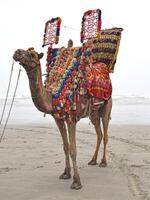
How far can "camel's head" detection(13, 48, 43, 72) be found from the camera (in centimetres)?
630

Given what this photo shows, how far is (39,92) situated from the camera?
662cm

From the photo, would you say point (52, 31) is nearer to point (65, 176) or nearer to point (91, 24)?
point (91, 24)

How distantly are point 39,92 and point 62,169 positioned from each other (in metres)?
2.09

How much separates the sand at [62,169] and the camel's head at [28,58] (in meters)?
1.81

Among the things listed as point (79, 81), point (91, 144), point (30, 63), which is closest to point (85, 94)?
point (79, 81)

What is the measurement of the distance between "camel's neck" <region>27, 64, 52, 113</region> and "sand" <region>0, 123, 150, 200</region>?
1.23 m

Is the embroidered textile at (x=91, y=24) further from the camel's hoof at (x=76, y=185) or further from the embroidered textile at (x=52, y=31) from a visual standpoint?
the camel's hoof at (x=76, y=185)

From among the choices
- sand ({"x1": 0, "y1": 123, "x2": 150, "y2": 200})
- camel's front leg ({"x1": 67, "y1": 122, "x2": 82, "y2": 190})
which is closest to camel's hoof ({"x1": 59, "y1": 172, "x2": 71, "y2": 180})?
sand ({"x1": 0, "y1": 123, "x2": 150, "y2": 200})

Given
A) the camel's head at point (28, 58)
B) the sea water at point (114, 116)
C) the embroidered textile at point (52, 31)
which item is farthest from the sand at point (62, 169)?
the sea water at point (114, 116)

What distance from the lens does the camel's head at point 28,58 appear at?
630 centimetres

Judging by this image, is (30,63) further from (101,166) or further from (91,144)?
(91,144)

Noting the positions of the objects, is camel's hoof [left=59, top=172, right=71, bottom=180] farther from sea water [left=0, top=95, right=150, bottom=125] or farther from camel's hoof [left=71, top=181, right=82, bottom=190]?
sea water [left=0, top=95, right=150, bottom=125]

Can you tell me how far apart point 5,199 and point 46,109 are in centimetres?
147

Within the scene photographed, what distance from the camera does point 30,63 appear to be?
638 cm
